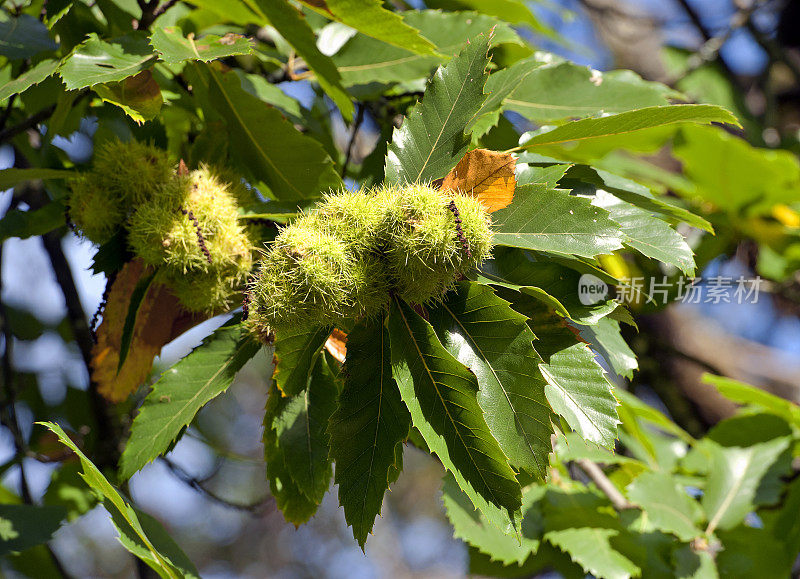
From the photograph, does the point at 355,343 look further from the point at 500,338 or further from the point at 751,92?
the point at 751,92

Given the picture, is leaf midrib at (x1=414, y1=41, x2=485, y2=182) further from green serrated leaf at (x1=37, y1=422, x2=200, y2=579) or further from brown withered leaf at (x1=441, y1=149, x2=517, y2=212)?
green serrated leaf at (x1=37, y1=422, x2=200, y2=579)

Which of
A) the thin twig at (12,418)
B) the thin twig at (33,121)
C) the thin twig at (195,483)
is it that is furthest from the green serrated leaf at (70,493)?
the thin twig at (33,121)

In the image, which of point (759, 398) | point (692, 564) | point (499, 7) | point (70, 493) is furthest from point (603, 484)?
point (70, 493)

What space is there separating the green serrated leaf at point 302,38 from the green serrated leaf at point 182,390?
0.45 m

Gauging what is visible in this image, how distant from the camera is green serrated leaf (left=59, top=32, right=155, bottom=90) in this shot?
0.86 meters

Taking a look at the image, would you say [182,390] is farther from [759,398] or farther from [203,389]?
[759,398]

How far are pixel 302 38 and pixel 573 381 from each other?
70 centimetres

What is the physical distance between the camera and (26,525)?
119cm

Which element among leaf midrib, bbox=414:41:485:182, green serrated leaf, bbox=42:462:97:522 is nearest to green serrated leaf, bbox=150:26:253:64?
leaf midrib, bbox=414:41:485:182

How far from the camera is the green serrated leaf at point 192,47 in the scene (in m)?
0.90

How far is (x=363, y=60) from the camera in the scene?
1.33 metres

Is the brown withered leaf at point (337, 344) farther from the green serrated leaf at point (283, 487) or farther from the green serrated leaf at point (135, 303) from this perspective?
the green serrated leaf at point (135, 303)

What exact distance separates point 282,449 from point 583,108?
84 centimetres

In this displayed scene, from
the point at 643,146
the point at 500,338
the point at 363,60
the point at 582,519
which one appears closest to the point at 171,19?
the point at 363,60
